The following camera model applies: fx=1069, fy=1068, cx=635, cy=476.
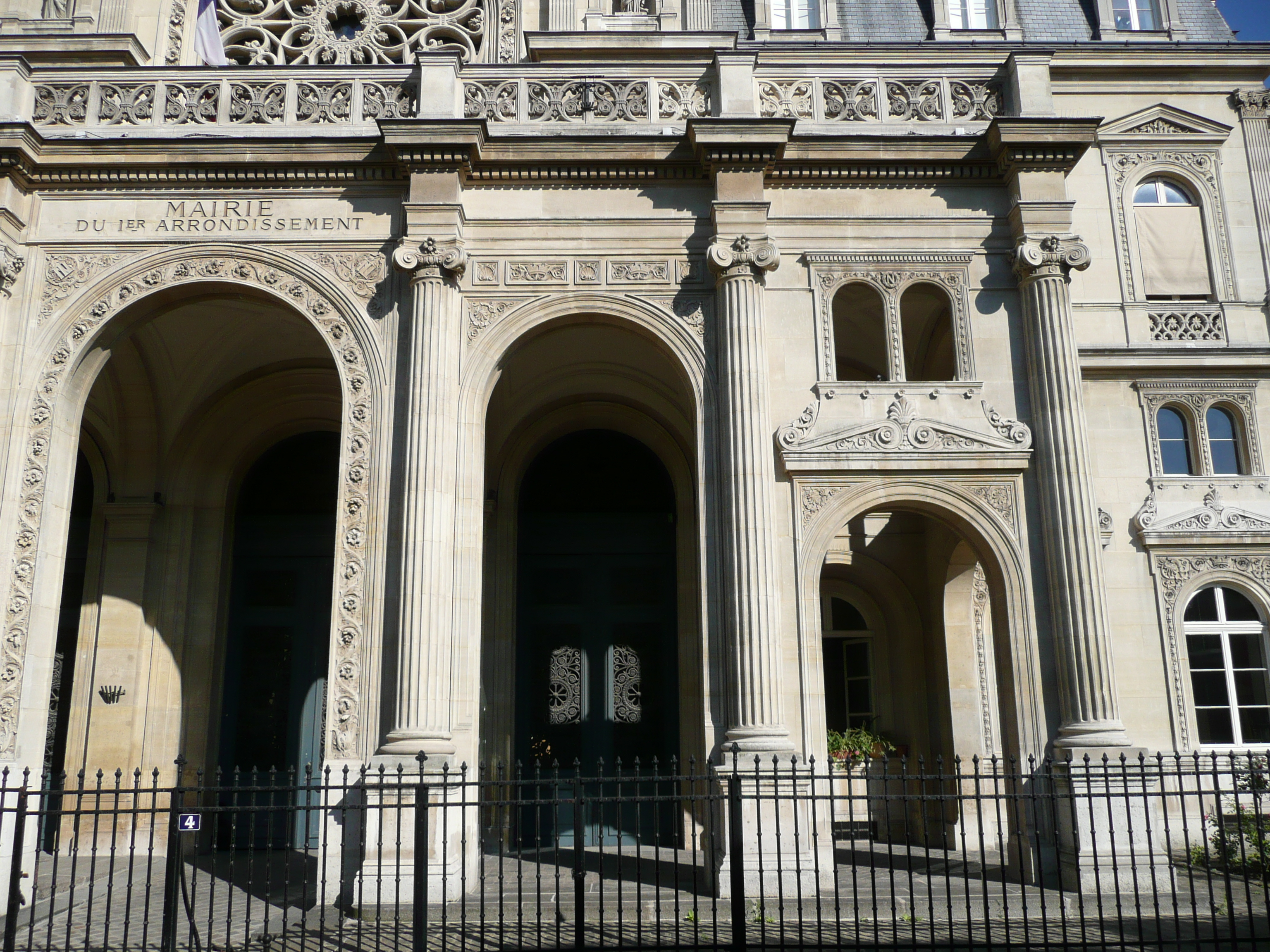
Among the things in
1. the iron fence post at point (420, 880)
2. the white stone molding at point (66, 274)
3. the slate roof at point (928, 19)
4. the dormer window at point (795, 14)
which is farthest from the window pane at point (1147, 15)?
the iron fence post at point (420, 880)

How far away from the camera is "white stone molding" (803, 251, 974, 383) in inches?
549

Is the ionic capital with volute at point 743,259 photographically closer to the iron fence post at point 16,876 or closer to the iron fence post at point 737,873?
the iron fence post at point 737,873

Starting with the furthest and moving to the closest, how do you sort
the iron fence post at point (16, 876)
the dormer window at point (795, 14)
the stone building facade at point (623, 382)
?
1. the dormer window at point (795, 14)
2. the stone building facade at point (623, 382)
3. the iron fence post at point (16, 876)

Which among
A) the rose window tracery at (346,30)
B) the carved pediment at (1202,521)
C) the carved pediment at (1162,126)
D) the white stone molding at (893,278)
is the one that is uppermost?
the rose window tracery at (346,30)

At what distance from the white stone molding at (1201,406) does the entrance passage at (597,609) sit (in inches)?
296

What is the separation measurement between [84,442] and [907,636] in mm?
13447

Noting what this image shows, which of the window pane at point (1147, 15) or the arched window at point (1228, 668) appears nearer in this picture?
the arched window at point (1228, 668)

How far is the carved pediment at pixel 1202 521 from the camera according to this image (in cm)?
1513

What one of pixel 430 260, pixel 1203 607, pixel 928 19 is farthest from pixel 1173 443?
pixel 430 260

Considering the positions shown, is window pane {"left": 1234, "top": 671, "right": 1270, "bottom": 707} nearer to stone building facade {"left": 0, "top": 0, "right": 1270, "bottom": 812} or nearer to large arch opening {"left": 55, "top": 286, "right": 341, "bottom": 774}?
stone building facade {"left": 0, "top": 0, "right": 1270, "bottom": 812}

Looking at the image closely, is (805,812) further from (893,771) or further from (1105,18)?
(1105,18)

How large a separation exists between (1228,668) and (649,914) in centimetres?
941

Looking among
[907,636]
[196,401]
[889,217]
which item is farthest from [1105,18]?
[196,401]

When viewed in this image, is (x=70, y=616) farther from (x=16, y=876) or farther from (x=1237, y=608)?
(x=1237, y=608)
